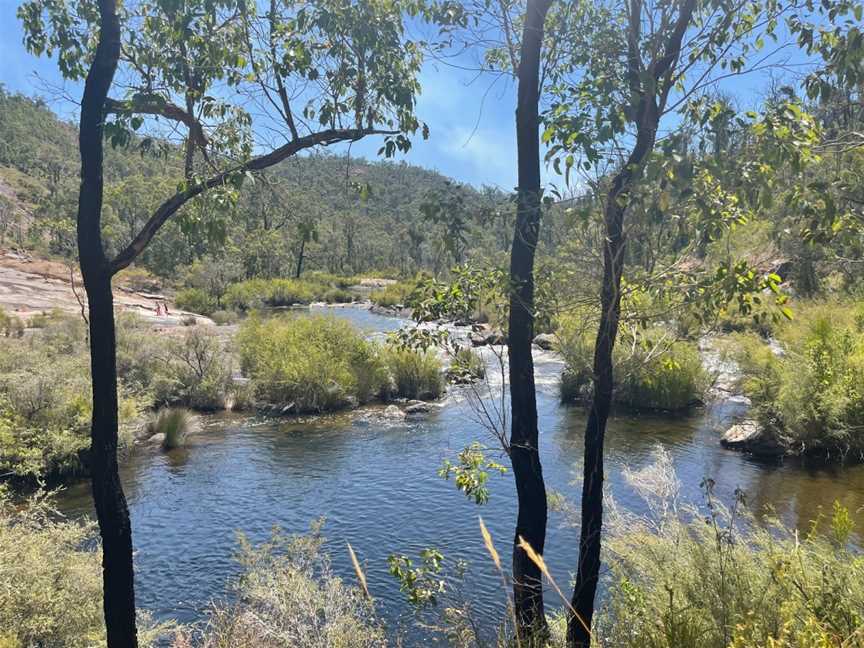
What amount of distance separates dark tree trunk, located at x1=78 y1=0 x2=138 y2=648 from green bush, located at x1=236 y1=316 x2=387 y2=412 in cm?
1403

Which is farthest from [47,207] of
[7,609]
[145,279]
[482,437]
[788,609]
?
[788,609]

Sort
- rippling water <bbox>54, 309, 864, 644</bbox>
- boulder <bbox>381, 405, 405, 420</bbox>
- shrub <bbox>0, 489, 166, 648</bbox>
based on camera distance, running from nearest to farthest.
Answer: shrub <bbox>0, 489, 166, 648</bbox>, rippling water <bbox>54, 309, 864, 644</bbox>, boulder <bbox>381, 405, 405, 420</bbox>

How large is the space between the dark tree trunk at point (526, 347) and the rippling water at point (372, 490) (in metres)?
4.02

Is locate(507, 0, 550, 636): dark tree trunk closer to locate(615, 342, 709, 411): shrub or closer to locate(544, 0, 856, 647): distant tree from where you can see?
locate(544, 0, 856, 647): distant tree

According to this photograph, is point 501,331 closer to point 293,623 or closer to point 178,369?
point 293,623

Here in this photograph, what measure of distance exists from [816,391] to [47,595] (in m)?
13.7

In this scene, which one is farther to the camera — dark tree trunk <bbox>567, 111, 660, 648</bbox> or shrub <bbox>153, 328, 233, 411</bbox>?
shrub <bbox>153, 328, 233, 411</bbox>

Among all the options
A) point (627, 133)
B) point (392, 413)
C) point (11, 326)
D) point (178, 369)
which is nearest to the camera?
point (627, 133)

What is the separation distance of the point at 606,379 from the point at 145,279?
58.0 meters

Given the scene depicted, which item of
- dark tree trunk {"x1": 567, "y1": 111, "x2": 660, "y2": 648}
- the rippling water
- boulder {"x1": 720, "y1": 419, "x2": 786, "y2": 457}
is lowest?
the rippling water

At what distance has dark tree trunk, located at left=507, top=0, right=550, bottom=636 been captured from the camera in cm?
462

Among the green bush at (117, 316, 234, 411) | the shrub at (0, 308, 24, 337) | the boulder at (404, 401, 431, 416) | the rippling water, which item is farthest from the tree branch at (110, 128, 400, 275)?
the shrub at (0, 308, 24, 337)

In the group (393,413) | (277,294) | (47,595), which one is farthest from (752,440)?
(277,294)

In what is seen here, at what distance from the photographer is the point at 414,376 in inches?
814
